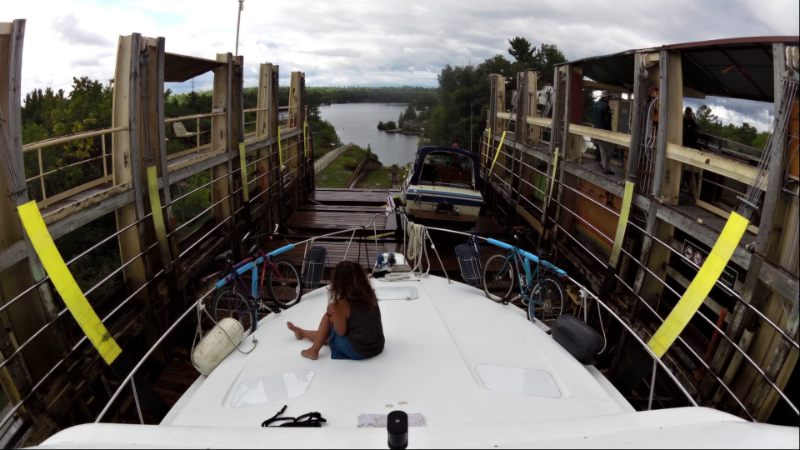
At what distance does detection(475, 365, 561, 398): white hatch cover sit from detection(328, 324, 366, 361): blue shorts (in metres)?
0.82

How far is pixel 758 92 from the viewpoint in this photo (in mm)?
6023

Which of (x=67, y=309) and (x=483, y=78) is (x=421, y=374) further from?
(x=483, y=78)

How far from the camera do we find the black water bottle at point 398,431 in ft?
5.29

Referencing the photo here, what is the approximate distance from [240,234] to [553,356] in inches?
239

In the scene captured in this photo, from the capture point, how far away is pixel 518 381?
3148mm

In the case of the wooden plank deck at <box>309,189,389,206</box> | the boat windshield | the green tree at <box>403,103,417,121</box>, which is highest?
the green tree at <box>403,103,417,121</box>

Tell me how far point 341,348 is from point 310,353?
25 cm

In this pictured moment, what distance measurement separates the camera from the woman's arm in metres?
3.20

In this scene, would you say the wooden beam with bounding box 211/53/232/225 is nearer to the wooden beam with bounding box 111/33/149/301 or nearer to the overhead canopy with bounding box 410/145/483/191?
the wooden beam with bounding box 111/33/149/301

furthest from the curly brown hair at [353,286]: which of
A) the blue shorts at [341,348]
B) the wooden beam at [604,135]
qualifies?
the wooden beam at [604,135]

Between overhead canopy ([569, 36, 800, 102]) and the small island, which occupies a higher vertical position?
the small island

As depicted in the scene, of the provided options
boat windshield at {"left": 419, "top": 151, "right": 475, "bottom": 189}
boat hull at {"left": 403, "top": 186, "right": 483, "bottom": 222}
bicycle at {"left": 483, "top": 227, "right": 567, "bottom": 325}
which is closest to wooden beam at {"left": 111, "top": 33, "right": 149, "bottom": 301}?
bicycle at {"left": 483, "top": 227, "right": 567, "bottom": 325}

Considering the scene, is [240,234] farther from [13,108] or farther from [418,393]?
[418,393]

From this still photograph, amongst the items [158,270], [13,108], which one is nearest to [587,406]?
[13,108]
